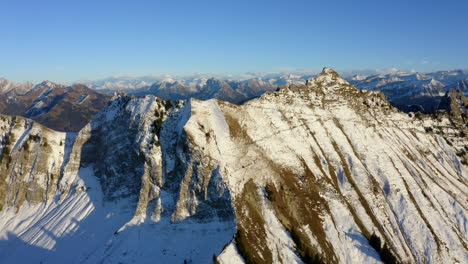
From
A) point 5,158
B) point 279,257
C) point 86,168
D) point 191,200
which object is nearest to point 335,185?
point 279,257

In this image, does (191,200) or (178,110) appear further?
(178,110)

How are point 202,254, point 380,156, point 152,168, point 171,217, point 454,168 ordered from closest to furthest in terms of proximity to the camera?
point 202,254 < point 171,217 < point 152,168 < point 380,156 < point 454,168

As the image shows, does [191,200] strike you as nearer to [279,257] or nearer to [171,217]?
[171,217]

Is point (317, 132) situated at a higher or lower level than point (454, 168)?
higher

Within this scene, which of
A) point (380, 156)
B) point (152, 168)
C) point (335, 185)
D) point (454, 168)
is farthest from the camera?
→ point (454, 168)

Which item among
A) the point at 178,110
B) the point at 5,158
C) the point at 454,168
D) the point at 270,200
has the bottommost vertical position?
the point at 454,168

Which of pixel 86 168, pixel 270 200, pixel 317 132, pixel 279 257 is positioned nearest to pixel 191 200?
pixel 270 200
